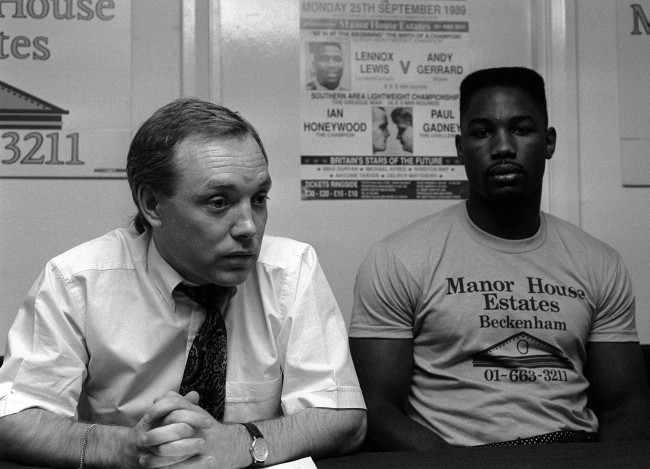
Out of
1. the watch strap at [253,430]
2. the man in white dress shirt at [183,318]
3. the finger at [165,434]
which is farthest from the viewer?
the man in white dress shirt at [183,318]

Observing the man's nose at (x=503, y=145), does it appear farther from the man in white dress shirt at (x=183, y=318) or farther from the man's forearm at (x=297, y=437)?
the man's forearm at (x=297, y=437)

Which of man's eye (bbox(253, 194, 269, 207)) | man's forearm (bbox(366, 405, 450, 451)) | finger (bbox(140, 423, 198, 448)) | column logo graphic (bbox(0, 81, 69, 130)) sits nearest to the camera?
finger (bbox(140, 423, 198, 448))

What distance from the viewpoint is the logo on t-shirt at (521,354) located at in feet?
6.07

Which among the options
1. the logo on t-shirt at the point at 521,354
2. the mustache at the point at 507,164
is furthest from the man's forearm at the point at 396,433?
the mustache at the point at 507,164

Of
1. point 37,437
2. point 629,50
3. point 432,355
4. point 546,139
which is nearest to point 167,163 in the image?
point 37,437

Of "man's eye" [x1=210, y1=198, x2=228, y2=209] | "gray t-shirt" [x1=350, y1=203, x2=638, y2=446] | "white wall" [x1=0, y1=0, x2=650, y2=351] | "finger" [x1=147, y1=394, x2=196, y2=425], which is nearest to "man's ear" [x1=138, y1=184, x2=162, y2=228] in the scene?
"man's eye" [x1=210, y1=198, x2=228, y2=209]

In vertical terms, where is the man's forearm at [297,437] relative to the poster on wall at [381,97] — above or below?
below

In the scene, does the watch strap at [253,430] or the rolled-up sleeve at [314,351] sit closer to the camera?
the watch strap at [253,430]

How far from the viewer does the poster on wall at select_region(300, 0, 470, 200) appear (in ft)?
7.80

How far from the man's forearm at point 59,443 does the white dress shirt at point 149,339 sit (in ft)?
0.23

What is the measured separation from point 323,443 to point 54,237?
4.28ft

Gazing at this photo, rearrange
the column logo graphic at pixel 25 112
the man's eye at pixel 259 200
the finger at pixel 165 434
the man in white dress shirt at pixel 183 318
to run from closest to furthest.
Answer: the finger at pixel 165 434, the man in white dress shirt at pixel 183 318, the man's eye at pixel 259 200, the column logo graphic at pixel 25 112

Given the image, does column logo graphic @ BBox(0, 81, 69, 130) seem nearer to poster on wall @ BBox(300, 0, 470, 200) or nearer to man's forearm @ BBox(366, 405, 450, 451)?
poster on wall @ BBox(300, 0, 470, 200)

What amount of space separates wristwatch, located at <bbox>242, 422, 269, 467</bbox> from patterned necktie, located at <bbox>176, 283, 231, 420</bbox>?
0.74 ft
